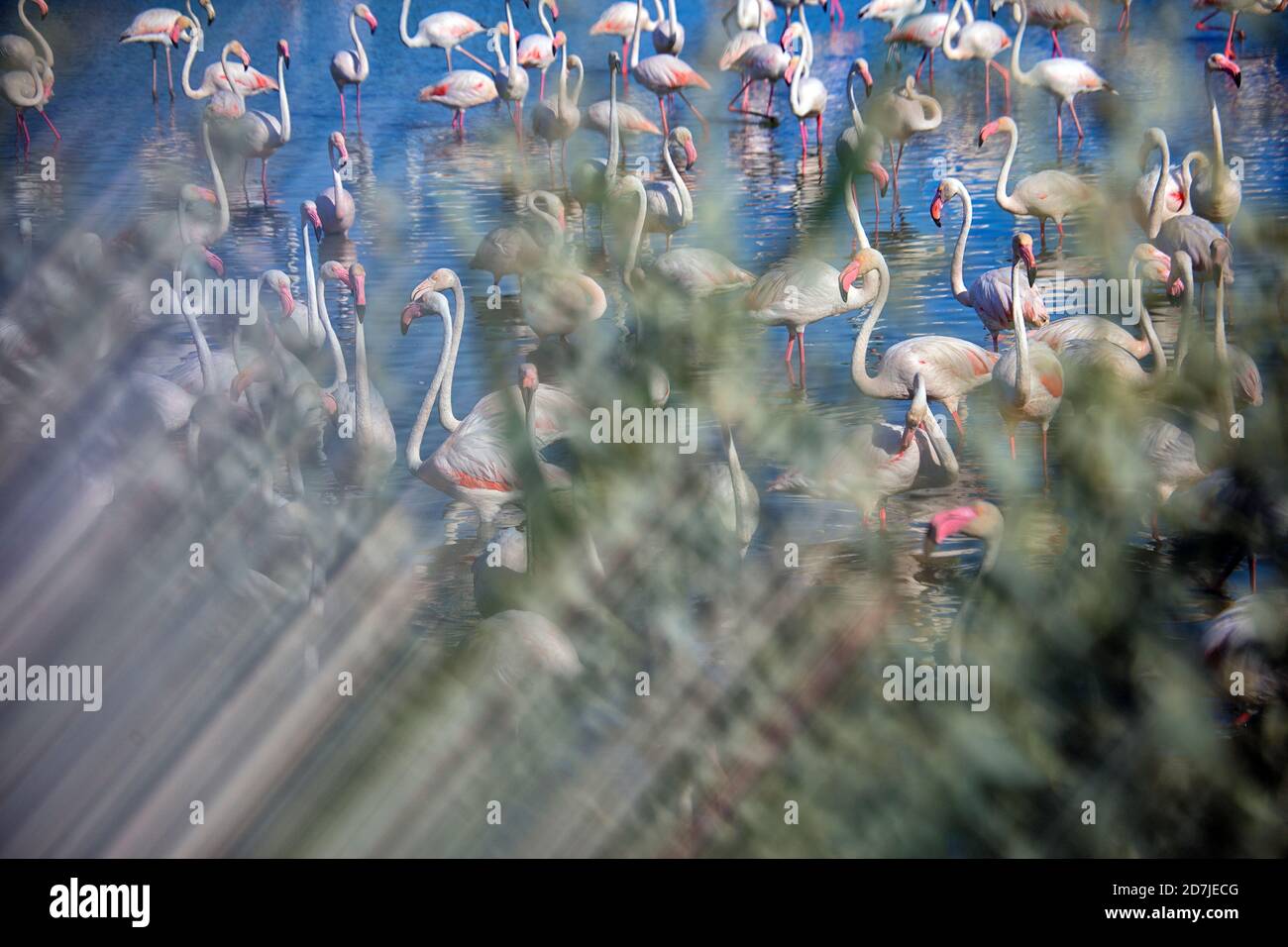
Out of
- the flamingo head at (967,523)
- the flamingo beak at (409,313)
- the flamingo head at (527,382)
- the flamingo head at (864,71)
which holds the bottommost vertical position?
the flamingo head at (967,523)

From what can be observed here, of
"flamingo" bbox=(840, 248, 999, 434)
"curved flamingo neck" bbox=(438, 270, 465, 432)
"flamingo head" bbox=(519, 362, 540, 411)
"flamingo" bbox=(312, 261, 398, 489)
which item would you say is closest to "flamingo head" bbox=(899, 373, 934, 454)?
"flamingo" bbox=(840, 248, 999, 434)

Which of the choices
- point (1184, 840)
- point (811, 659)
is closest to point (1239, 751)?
point (1184, 840)

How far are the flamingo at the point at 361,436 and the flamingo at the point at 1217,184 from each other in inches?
100

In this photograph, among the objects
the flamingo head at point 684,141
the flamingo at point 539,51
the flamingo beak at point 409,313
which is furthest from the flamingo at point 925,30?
the flamingo beak at point 409,313

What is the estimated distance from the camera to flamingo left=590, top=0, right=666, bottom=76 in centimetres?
594

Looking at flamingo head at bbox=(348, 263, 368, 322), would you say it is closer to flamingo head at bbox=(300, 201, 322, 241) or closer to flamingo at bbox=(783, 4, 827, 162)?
flamingo head at bbox=(300, 201, 322, 241)

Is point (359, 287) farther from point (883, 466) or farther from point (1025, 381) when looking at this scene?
point (1025, 381)

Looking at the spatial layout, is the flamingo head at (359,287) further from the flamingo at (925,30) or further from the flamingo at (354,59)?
the flamingo at (925,30)

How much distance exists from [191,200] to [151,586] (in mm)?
1303

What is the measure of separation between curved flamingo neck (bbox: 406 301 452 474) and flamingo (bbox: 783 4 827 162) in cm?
200

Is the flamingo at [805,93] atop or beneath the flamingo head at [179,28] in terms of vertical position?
beneath

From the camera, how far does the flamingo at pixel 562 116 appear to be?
5.69 m
